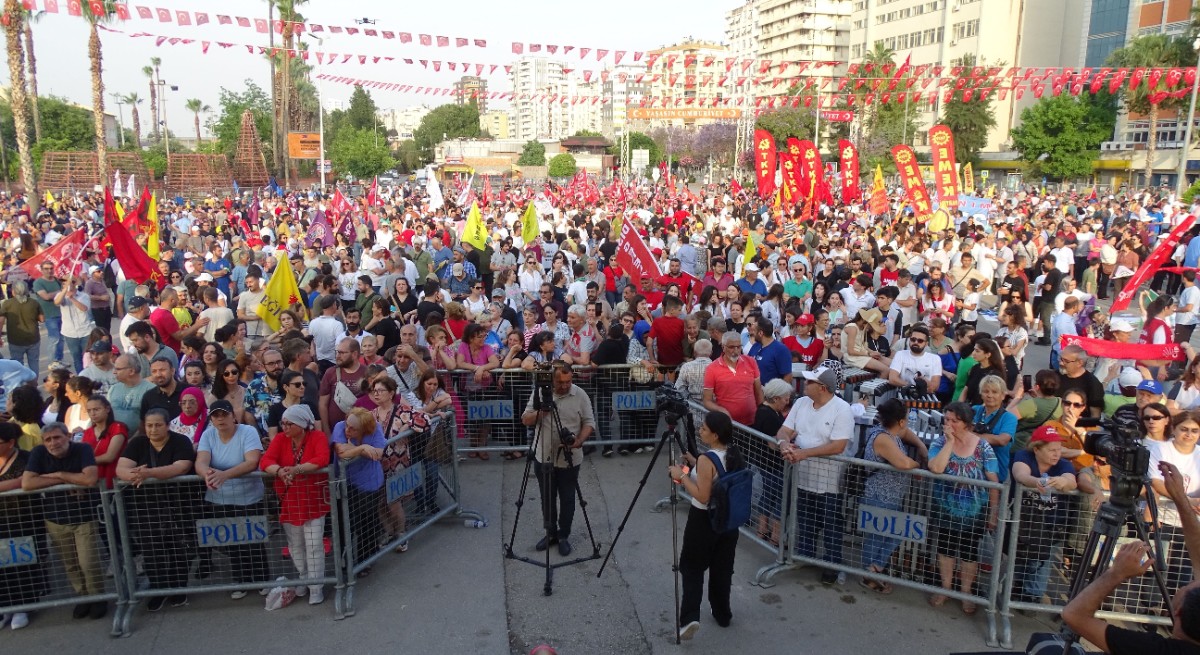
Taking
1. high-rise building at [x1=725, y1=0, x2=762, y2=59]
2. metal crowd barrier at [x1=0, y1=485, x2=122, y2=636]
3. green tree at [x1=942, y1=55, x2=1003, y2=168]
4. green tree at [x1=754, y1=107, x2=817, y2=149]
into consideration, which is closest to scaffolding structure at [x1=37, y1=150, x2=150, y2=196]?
green tree at [x1=754, y1=107, x2=817, y2=149]

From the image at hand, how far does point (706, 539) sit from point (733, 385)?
2.11 metres

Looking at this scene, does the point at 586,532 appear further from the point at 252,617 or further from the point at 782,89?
the point at 782,89

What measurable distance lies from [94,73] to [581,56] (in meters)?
22.9

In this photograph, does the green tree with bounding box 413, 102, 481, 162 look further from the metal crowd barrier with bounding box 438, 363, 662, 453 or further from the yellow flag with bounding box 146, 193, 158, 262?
the metal crowd barrier with bounding box 438, 363, 662, 453

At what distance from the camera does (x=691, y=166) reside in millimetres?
89688

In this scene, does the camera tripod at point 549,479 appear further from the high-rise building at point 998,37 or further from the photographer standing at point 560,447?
the high-rise building at point 998,37

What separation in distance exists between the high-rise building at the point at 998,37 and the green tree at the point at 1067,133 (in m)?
14.5

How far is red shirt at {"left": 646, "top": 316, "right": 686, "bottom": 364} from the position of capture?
844 centimetres

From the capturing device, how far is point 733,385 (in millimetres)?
6852

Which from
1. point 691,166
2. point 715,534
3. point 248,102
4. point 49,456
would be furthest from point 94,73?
point 691,166

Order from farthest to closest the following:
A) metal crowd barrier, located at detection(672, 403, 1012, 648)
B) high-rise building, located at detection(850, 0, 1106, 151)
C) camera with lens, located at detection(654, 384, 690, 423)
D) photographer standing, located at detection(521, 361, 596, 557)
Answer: high-rise building, located at detection(850, 0, 1106, 151) < photographer standing, located at detection(521, 361, 596, 557) < metal crowd barrier, located at detection(672, 403, 1012, 648) < camera with lens, located at detection(654, 384, 690, 423)

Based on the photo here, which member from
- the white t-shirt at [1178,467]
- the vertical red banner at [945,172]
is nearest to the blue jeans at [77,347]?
the white t-shirt at [1178,467]

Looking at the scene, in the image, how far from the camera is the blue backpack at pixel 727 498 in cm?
470

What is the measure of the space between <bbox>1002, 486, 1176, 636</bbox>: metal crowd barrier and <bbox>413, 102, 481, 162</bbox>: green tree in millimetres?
110228
